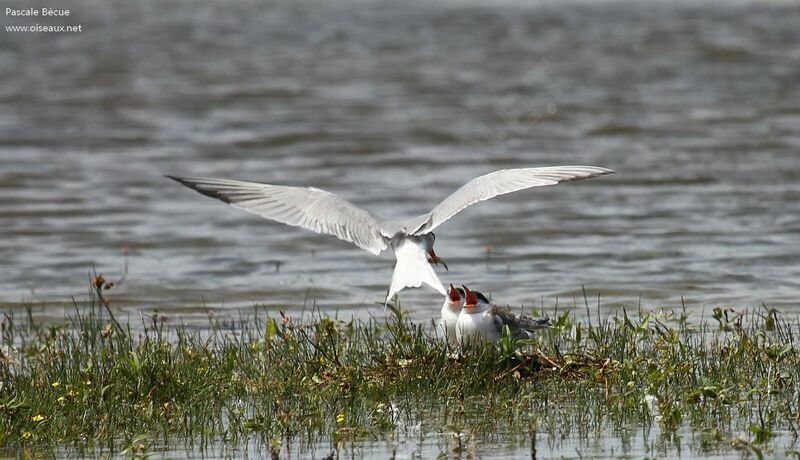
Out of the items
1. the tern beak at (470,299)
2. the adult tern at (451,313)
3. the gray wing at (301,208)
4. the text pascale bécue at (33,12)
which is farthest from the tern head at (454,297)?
the text pascale bécue at (33,12)

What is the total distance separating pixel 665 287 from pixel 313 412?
5.19 metres

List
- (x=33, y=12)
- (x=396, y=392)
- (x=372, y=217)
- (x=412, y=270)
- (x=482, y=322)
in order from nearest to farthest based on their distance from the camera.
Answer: (x=412, y=270)
(x=396, y=392)
(x=482, y=322)
(x=372, y=217)
(x=33, y=12)

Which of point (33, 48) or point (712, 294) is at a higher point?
point (33, 48)

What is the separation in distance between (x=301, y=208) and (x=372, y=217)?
15.6 inches

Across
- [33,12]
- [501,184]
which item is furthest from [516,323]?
[33,12]

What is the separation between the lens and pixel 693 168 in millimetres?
17328

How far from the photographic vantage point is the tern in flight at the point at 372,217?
7141 mm

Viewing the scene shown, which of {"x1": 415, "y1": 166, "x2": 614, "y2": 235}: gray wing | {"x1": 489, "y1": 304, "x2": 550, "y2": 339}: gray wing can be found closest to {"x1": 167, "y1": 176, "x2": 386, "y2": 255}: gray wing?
{"x1": 415, "y1": 166, "x2": 614, "y2": 235}: gray wing

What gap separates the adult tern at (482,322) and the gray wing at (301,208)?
22.4 inches

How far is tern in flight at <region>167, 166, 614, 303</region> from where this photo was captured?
7141mm

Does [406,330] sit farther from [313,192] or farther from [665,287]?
[665,287]

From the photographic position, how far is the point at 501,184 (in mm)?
7246

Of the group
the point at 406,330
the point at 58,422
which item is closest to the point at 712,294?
the point at 406,330

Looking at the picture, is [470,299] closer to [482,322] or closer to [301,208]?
[482,322]
